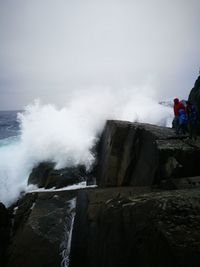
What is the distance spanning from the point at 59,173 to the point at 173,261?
23.8 feet

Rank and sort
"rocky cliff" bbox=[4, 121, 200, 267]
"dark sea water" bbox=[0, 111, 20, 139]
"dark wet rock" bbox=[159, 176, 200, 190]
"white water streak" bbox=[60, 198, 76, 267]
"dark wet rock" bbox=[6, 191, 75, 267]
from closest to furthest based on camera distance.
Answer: "rocky cliff" bbox=[4, 121, 200, 267] < "dark wet rock" bbox=[6, 191, 75, 267] < "white water streak" bbox=[60, 198, 76, 267] < "dark wet rock" bbox=[159, 176, 200, 190] < "dark sea water" bbox=[0, 111, 20, 139]

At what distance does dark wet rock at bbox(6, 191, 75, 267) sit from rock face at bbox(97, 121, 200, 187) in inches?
86.5

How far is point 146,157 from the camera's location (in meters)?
6.21

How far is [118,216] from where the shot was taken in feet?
9.29

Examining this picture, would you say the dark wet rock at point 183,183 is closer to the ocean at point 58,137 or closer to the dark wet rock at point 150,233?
the dark wet rock at point 150,233

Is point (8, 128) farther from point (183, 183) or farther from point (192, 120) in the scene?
point (183, 183)

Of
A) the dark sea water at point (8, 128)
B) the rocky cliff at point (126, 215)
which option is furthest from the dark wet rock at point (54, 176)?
the dark sea water at point (8, 128)

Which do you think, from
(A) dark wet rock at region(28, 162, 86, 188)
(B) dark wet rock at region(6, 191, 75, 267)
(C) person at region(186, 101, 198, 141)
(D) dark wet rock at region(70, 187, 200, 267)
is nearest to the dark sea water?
(A) dark wet rock at region(28, 162, 86, 188)

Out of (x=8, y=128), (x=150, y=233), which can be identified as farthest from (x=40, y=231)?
(x=8, y=128)

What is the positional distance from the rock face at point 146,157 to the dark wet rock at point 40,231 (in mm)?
2198

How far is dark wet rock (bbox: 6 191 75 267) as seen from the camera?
3855mm

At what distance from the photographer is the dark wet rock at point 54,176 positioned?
798cm

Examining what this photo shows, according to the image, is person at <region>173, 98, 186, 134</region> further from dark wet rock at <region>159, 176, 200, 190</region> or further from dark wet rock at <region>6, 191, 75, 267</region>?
dark wet rock at <region>6, 191, 75, 267</region>

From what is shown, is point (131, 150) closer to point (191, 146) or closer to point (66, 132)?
point (191, 146)
